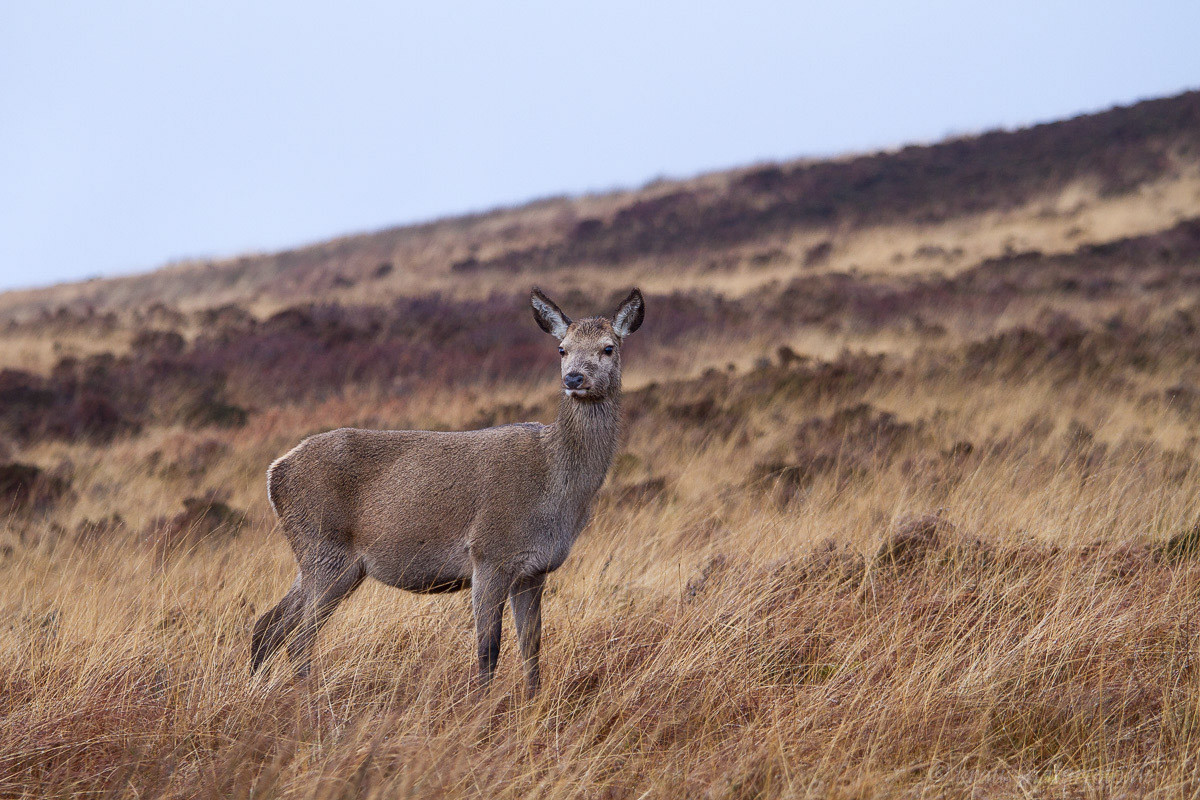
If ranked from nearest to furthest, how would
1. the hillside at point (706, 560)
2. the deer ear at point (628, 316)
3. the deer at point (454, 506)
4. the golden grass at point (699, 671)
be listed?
the golden grass at point (699, 671)
the hillside at point (706, 560)
the deer at point (454, 506)
the deer ear at point (628, 316)

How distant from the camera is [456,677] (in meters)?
4.70

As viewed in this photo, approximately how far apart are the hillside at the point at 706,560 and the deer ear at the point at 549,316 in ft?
4.94

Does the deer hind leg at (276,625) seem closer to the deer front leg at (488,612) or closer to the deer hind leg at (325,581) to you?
the deer hind leg at (325,581)

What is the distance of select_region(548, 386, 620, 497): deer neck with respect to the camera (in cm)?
495

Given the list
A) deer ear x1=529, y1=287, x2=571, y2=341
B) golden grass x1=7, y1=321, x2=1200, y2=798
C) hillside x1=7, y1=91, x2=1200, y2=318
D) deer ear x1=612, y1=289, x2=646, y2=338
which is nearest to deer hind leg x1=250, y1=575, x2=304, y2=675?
golden grass x1=7, y1=321, x2=1200, y2=798

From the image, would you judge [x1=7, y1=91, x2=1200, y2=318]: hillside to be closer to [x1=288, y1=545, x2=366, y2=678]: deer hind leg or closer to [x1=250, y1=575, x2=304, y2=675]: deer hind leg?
[x1=288, y1=545, x2=366, y2=678]: deer hind leg

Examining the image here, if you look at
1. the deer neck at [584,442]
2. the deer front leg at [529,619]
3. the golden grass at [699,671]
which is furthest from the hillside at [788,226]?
the deer front leg at [529,619]

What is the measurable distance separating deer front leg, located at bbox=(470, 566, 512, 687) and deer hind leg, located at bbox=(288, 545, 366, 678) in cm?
73

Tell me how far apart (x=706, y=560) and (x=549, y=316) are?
189 cm

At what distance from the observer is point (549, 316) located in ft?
17.8

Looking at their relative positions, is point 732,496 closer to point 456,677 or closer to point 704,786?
point 456,677

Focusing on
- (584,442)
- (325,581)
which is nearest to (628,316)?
(584,442)

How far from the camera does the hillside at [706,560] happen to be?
3.70m

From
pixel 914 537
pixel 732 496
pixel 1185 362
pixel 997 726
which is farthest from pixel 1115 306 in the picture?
pixel 997 726
